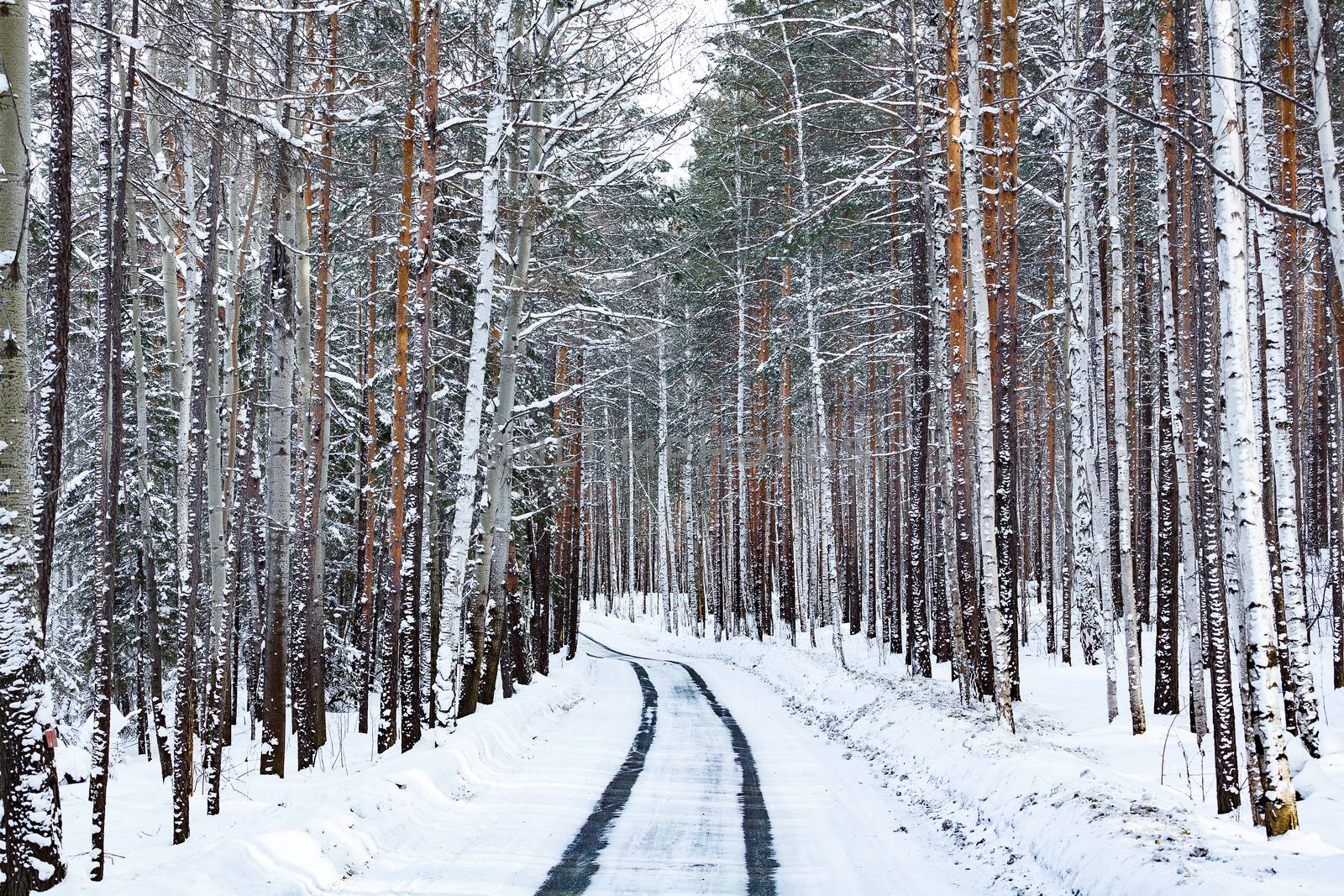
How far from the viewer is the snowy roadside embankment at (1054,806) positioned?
536cm

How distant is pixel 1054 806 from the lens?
7387 mm

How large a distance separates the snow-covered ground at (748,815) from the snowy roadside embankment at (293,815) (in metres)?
0.03

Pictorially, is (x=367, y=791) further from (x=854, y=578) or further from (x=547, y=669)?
(x=854, y=578)

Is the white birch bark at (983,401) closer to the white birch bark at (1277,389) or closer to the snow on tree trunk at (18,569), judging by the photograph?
the white birch bark at (1277,389)

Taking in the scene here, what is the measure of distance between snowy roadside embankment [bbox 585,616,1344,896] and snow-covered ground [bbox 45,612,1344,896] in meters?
0.03

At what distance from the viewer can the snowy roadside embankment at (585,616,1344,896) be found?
5.36m

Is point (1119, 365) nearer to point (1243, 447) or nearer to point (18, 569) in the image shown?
point (1243, 447)

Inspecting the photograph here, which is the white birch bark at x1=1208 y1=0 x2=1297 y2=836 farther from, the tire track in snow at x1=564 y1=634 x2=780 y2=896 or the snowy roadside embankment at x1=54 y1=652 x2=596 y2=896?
the snowy roadside embankment at x1=54 y1=652 x2=596 y2=896

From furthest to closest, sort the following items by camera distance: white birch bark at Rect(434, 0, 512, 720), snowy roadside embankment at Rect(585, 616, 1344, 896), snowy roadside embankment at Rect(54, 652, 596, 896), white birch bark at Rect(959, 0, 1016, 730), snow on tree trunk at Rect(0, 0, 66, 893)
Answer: white birch bark at Rect(434, 0, 512, 720) → white birch bark at Rect(959, 0, 1016, 730) → snowy roadside embankment at Rect(54, 652, 596, 896) → snowy roadside embankment at Rect(585, 616, 1344, 896) → snow on tree trunk at Rect(0, 0, 66, 893)

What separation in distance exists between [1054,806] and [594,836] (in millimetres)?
3865

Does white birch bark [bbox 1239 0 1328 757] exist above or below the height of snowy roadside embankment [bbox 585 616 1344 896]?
above

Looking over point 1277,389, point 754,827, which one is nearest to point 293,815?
point 754,827

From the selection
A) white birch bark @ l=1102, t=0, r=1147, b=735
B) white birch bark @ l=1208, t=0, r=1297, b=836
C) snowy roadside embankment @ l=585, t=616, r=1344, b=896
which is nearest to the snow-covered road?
snowy roadside embankment @ l=585, t=616, r=1344, b=896

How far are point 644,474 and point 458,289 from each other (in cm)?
4145
